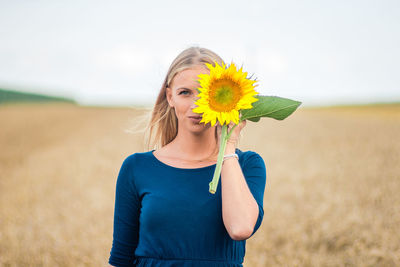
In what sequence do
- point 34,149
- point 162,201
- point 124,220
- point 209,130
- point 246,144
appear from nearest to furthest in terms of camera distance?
point 162,201 < point 124,220 < point 209,130 < point 246,144 < point 34,149

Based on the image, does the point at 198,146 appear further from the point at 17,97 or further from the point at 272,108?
the point at 17,97

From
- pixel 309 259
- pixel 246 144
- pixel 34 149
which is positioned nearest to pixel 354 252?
pixel 309 259

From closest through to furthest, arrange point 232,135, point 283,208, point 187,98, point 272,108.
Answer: point 272,108 → point 232,135 → point 187,98 → point 283,208

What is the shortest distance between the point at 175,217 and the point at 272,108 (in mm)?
871

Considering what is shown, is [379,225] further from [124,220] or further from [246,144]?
[246,144]

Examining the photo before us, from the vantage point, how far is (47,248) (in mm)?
5328

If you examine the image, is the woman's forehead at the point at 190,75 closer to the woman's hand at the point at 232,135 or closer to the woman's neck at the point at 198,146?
the woman's neck at the point at 198,146

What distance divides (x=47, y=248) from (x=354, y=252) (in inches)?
191

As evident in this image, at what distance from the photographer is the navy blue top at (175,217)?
185cm

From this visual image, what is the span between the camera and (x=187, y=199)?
189 centimetres

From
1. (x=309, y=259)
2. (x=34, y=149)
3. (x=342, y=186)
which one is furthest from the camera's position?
(x=34, y=149)

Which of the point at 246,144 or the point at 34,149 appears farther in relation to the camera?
the point at 34,149

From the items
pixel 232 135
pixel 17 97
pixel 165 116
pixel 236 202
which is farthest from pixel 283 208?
pixel 17 97

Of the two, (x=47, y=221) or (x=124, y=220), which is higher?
(x=124, y=220)
